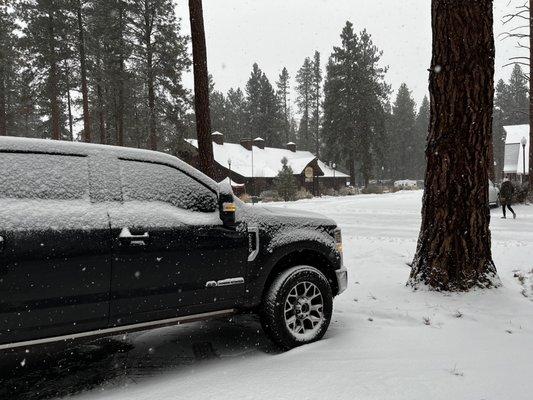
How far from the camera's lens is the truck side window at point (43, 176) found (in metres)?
Answer: 3.12

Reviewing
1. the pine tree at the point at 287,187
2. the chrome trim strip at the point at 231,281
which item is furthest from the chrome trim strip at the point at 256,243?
the pine tree at the point at 287,187

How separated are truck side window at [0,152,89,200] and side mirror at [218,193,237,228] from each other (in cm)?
110

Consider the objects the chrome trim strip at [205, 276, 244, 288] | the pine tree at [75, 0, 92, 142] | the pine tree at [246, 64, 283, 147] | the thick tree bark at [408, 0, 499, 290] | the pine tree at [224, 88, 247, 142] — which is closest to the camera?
the chrome trim strip at [205, 276, 244, 288]

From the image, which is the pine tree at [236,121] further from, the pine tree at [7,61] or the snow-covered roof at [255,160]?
the pine tree at [7,61]

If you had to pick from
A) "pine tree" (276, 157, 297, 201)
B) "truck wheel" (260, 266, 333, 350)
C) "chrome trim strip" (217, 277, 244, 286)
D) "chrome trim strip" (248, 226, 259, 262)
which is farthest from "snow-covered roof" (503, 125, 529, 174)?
"chrome trim strip" (217, 277, 244, 286)

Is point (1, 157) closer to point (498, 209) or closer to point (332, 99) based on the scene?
point (498, 209)

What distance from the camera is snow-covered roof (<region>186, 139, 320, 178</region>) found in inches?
1906

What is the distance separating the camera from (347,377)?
11.3 feet

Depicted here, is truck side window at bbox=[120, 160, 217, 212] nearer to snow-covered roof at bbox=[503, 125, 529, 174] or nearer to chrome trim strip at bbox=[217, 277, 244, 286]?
chrome trim strip at bbox=[217, 277, 244, 286]

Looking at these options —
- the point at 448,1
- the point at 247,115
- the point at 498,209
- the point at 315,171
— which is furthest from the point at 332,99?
the point at 448,1

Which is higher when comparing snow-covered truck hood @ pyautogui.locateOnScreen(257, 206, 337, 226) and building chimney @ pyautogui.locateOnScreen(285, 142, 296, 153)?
building chimney @ pyautogui.locateOnScreen(285, 142, 296, 153)

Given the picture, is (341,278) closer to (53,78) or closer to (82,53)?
(53,78)

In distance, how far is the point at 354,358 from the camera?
3.87m

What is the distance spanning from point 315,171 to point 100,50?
3022 cm
